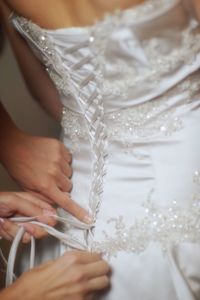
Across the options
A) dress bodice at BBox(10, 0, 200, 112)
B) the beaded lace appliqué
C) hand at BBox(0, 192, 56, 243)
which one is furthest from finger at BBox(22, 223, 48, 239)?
dress bodice at BBox(10, 0, 200, 112)

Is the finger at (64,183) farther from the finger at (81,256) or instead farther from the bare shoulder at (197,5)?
the bare shoulder at (197,5)

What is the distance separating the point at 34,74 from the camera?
0.92 metres

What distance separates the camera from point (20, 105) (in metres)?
1.17

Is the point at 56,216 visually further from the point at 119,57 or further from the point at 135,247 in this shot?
the point at 119,57

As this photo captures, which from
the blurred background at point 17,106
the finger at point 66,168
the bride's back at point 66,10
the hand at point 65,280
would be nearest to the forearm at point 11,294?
the hand at point 65,280

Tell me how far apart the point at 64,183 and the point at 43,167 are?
5 centimetres

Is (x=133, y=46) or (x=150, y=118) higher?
(x=133, y=46)

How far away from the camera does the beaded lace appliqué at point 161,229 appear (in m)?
0.67

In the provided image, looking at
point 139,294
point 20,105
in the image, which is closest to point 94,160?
point 139,294

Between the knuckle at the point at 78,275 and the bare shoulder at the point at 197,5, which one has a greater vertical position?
the bare shoulder at the point at 197,5

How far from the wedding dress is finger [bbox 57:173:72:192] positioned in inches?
2.3

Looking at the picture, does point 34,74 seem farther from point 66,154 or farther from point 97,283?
point 97,283

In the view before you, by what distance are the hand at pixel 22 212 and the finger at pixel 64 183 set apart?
50mm

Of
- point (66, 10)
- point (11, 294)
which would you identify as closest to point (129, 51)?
point (66, 10)
